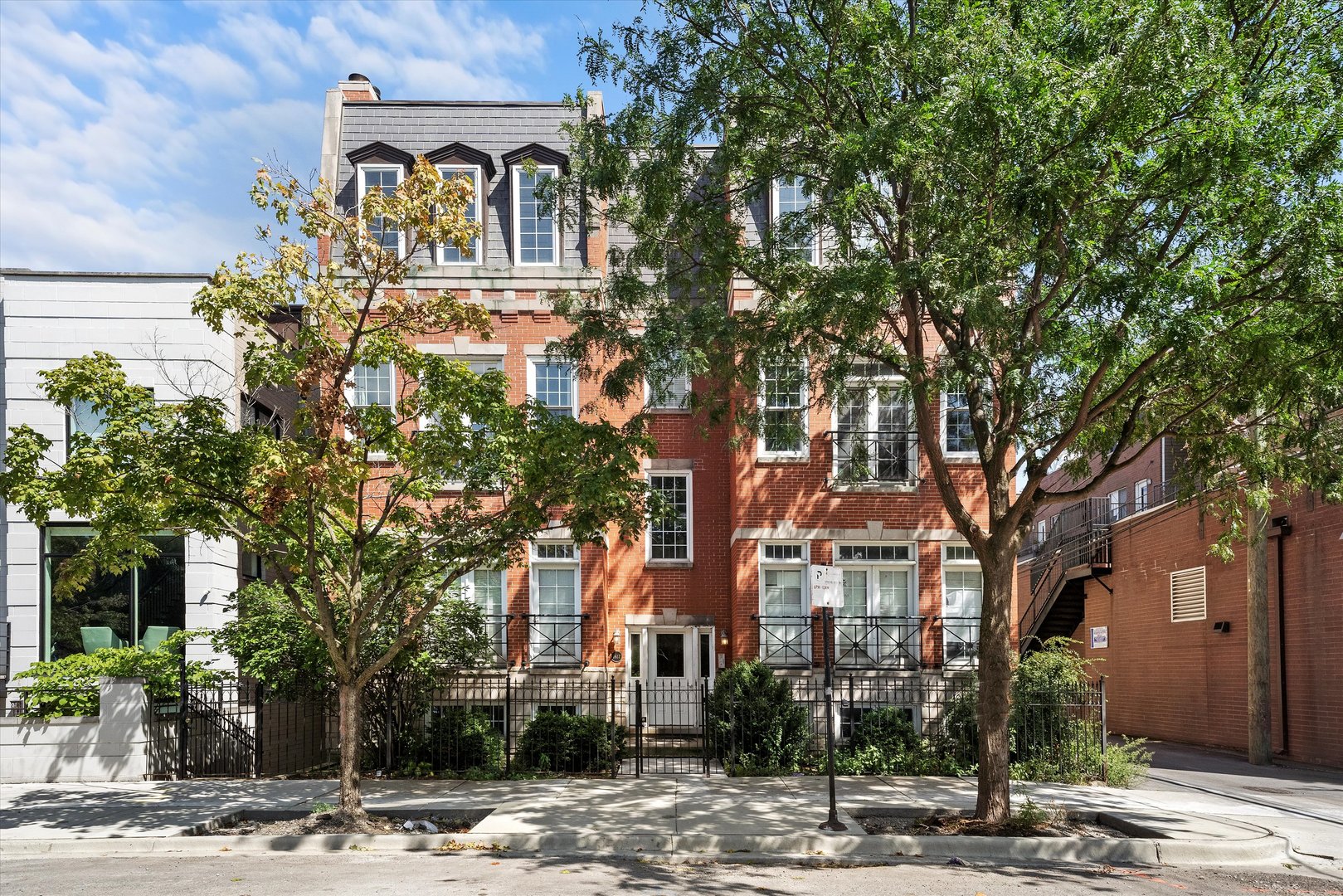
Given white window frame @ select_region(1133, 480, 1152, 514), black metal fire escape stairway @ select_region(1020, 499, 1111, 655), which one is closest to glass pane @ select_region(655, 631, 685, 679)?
black metal fire escape stairway @ select_region(1020, 499, 1111, 655)

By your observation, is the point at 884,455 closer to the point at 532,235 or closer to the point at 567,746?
the point at 567,746

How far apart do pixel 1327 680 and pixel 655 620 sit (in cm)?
1252

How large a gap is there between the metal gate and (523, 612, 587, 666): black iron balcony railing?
1.33m

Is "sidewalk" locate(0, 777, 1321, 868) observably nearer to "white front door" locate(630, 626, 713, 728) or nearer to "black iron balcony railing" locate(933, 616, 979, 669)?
"black iron balcony railing" locate(933, 616, 979, 669)

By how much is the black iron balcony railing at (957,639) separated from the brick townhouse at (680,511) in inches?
1.3

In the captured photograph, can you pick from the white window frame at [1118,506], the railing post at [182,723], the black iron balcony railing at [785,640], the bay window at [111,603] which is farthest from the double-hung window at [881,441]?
the white window frame at [1118,506]

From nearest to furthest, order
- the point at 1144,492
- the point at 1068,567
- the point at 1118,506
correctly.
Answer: the point at 1068,567 → the point at 1144,492 → the point at 1118,506

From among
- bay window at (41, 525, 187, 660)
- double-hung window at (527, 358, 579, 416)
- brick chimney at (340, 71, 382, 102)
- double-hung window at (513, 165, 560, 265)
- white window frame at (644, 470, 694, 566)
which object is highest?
brick chimney at (340, 71, 382, 102)

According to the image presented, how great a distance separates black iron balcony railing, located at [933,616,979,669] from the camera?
63.9ft

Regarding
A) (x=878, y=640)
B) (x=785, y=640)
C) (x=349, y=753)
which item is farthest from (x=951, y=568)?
(x=349, y=753)

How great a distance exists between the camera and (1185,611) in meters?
26.2

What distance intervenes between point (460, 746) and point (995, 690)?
334 inches

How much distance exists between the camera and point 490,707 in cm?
1947

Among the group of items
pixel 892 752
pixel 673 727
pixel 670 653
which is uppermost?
pixel 670 653
